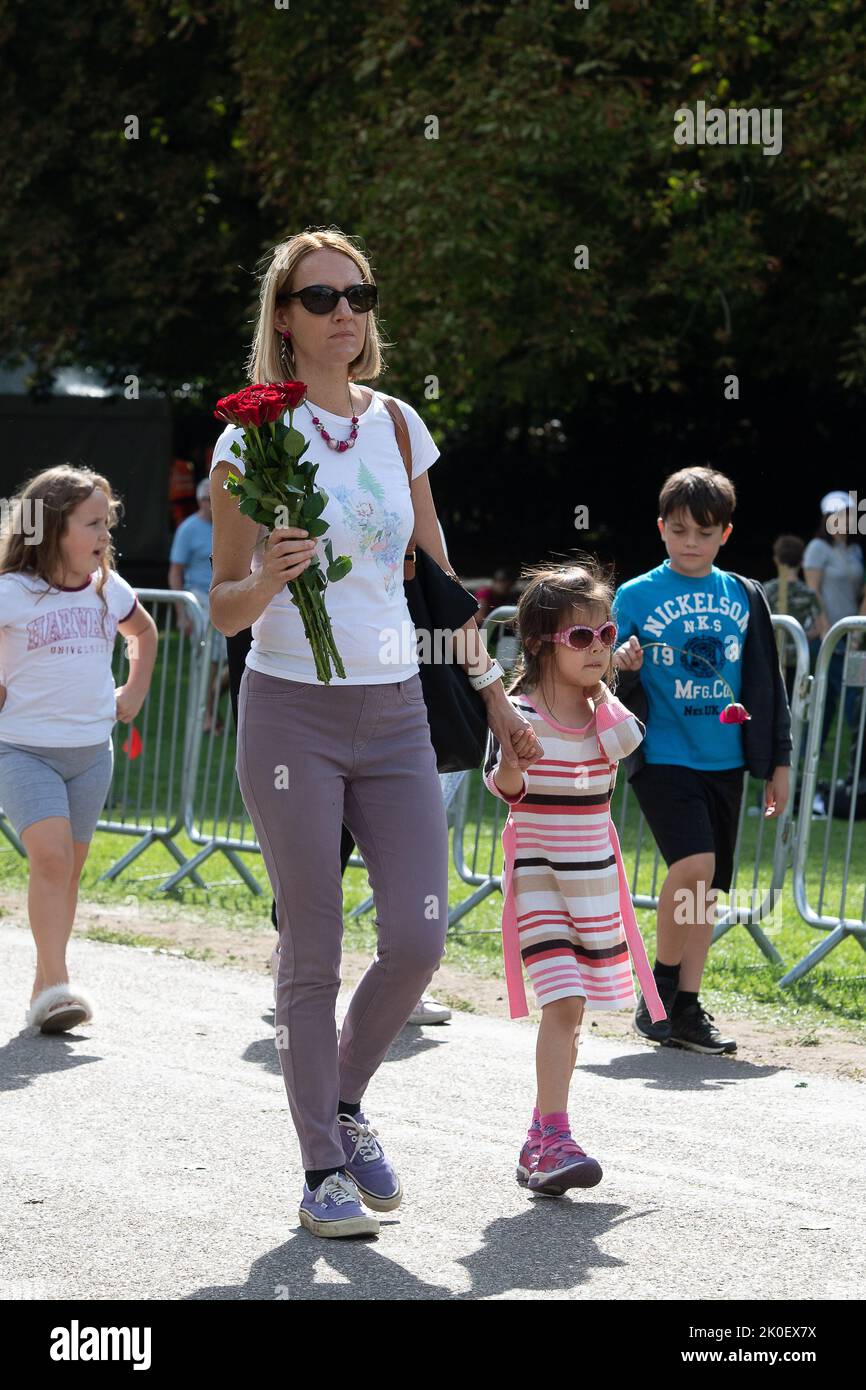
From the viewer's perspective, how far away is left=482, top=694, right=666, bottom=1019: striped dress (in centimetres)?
489

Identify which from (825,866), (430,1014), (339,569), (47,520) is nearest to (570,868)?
(339,569)

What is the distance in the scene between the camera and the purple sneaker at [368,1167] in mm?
4375

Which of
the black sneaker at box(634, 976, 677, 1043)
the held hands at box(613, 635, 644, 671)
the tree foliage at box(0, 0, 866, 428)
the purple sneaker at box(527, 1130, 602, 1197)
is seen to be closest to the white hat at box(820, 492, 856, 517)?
the tree foliage at box(0, 0, 866, 428)

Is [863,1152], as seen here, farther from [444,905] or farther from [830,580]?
[830,580]

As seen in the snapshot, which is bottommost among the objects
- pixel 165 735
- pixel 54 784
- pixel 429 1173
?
pixel 429 1173

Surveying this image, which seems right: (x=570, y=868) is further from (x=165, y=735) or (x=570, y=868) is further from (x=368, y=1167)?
(x=165, y=735)

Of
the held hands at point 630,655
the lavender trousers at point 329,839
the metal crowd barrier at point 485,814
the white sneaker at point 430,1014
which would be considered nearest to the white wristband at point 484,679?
the lavender trousers at point 329,839

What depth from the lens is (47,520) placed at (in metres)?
6.57

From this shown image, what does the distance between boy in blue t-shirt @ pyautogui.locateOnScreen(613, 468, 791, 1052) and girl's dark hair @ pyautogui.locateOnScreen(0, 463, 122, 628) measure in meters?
1.86

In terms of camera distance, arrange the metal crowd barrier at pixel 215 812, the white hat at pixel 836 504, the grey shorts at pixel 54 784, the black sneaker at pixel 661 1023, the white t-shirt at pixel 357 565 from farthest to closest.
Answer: the white hat at pixel 836 504 < the metal crowd barrier at pixel 215 812 < the grey shorts at pixel 54 784 < the black sneaker at pixel 661 1023 < the white t-shirt at pixel 357 565

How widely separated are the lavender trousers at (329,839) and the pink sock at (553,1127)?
0.57 metres

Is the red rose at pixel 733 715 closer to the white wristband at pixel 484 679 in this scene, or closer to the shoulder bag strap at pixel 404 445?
the white wristband at pixel 484 679

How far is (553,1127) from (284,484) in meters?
1.75

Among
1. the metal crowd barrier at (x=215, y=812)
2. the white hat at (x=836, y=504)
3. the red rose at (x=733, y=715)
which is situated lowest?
the metal crowd barrier at (x=215, y=812)
